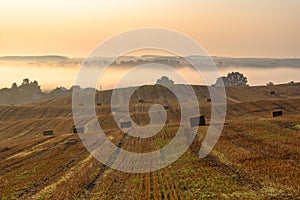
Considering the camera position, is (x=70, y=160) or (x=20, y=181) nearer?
(x=20, y=181)

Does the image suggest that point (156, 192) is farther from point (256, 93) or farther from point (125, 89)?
point (125, 89)

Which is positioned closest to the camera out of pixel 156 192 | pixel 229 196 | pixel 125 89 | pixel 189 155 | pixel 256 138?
pixel 229 196

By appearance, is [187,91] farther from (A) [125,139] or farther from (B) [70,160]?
(B) [70,160]

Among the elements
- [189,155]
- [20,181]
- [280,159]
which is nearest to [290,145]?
[280,159]

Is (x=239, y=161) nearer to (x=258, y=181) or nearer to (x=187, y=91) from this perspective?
(x=258, y=181)

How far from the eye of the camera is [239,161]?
90.1ft

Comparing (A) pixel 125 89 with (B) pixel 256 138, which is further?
(A) pixel 125 89

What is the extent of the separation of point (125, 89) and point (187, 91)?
29.5m

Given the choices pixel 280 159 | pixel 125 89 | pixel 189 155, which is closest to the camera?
pixel 280 159

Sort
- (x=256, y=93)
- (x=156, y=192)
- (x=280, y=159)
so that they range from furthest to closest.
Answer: (x=256, y=93) → (x=280, y=159) → (x=156, y=192)

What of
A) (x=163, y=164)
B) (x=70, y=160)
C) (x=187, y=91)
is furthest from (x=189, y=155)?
(x=187, y=91)

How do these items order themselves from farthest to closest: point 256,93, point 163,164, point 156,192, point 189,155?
point 256,93
point 189,155
point 163,164
point 156,192

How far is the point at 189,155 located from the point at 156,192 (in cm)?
1132

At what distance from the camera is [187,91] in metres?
122
